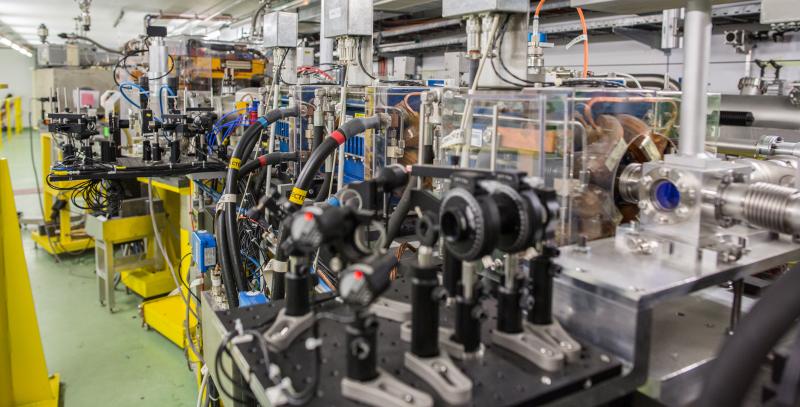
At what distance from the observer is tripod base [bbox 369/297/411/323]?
105 centimetres

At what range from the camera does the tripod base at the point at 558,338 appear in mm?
936

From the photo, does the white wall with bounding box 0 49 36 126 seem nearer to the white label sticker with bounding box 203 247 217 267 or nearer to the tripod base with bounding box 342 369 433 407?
the white label sticker with bounding box 203 247 217 267

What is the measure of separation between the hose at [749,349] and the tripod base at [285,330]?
23.6 inches

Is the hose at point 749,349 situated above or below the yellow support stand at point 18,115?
below

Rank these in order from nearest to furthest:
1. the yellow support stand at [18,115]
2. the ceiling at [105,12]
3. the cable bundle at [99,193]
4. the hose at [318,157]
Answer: the hose at [318,157], the cable bundle at [99,193], the ceiling at [105,12], the yellow support stand at [18,115]

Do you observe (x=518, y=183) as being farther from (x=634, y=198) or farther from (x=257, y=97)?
(x=257, y=97)

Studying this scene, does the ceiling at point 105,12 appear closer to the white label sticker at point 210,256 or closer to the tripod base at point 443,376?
the white label sticker at point 210,256

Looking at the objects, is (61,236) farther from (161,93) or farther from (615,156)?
(615,156)

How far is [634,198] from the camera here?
1.26 metres

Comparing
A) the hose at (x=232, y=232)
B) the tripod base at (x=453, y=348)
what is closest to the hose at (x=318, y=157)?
the hose at (x=232, y=232)

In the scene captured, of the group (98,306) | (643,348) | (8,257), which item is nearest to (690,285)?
(643,348)

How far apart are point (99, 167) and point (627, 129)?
7.81ft

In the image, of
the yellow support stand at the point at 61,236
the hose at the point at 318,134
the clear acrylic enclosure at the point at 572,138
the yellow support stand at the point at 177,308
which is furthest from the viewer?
the yellow support stand at the point at 61,236

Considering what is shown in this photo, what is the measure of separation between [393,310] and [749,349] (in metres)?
0.55
